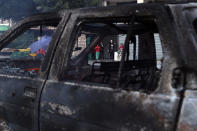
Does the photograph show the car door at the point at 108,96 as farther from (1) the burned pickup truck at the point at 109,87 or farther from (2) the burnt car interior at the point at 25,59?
(2) the burnt car interior at the point at 25,59

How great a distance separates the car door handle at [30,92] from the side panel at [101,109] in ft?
0.36

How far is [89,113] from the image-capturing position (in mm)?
1856

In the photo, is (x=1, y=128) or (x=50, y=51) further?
(x=1, y=128)

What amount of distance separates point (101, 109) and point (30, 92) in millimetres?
754

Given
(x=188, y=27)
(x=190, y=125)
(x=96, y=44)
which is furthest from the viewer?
(x=96, y=44)

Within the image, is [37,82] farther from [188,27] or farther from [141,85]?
[188,27]

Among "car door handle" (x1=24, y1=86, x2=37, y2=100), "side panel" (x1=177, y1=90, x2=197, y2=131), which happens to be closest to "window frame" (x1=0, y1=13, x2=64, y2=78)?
"car door handle" (x1=24, y1=86, x2=37, y2=100)

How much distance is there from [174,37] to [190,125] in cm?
52

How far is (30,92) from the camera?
7.43ft

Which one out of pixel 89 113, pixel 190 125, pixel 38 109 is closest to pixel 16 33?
pixel 38 109

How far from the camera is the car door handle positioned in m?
2.23

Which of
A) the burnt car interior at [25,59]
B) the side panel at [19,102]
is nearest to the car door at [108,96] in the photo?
the side panel at [19,102]

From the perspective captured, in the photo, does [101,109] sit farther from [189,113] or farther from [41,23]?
[41,23]

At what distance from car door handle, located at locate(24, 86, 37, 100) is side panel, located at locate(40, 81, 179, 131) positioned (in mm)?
110
